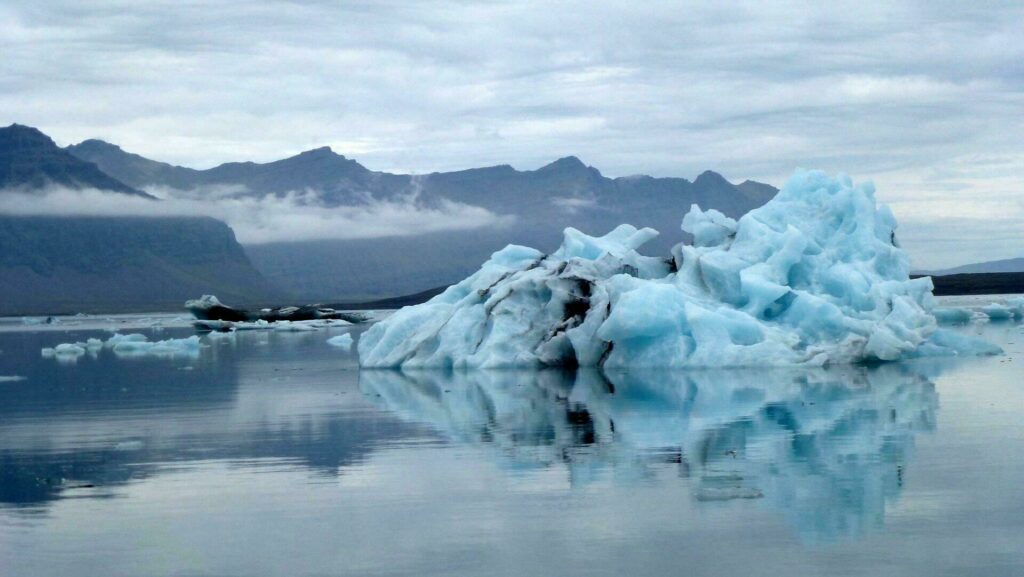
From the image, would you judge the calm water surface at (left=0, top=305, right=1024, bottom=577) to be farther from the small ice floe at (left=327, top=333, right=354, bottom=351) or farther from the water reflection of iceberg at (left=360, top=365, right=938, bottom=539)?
the small ice floe at (left=327, top=333, right=354, bottom=351)

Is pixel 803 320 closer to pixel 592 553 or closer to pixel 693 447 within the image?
pixel 693 447

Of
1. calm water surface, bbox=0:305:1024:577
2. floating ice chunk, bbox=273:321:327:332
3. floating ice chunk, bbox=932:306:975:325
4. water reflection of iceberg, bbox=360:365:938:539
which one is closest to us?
calm water surface, bbox=0:305:1024:577

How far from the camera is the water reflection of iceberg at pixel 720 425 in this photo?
30.6ft

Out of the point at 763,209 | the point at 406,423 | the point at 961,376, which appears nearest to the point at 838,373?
the point at 961,376

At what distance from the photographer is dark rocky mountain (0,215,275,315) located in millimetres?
171750

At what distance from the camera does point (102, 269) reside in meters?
184

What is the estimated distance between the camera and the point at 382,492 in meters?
9.72

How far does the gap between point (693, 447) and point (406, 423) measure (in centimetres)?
393

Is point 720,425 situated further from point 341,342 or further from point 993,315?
point 993,315

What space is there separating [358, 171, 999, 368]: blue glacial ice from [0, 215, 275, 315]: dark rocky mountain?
5574 inches

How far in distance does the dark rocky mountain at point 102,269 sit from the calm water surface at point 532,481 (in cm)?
15000

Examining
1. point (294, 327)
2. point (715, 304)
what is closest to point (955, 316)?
point (715, 304)

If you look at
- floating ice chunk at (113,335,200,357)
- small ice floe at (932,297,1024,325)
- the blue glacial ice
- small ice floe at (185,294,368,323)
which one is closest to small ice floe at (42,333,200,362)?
floating ice chunk at (113,335,200,357)

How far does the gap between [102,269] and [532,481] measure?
18228 cm
